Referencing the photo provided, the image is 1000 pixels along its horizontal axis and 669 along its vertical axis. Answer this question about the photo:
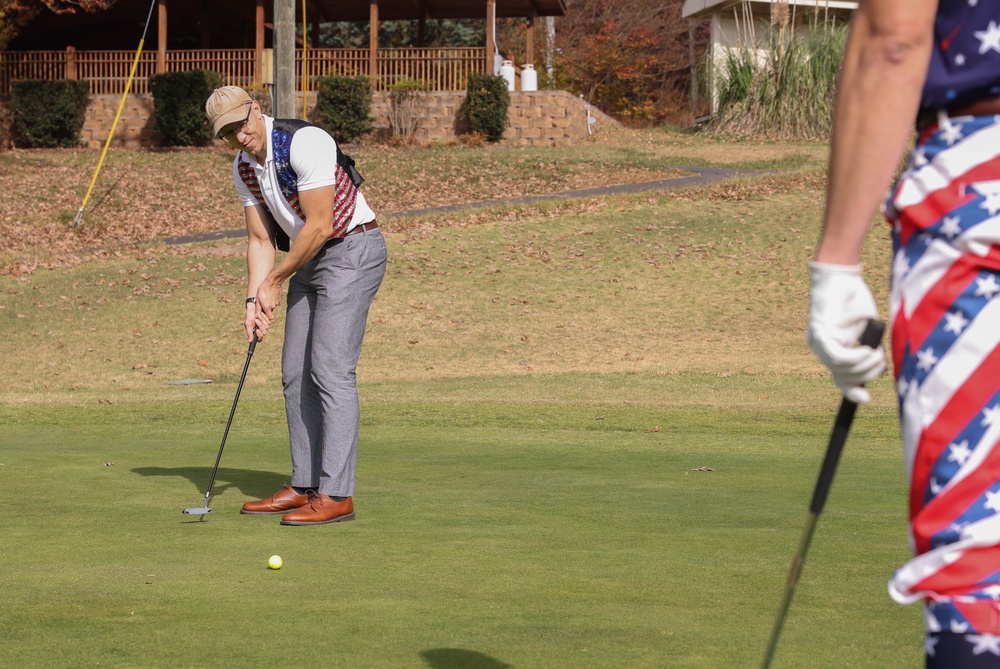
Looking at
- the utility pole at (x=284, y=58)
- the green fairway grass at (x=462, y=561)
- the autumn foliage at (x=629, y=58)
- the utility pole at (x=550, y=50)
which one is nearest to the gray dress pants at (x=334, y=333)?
the green fairway grass at (x=462, y=561)

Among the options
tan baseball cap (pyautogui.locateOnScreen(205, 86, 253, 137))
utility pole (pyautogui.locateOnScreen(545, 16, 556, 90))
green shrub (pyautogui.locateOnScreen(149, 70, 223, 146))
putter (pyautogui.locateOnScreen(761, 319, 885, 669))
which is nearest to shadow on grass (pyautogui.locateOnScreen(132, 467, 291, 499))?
tan baseball cap (pyautogui.locateOnScreen(205, 86, 253, 137))

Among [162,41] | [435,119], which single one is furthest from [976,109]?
[162,41]

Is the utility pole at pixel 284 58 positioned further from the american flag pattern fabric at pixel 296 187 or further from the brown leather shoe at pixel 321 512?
the brown leather shoe at pixel 321 512

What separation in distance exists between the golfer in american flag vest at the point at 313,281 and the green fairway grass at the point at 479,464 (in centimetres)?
27

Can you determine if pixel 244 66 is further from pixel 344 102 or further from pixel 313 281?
pixel 313 281

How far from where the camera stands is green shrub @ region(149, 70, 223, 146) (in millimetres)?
29719

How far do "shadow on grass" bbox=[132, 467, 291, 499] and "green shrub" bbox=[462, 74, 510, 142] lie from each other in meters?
24.3

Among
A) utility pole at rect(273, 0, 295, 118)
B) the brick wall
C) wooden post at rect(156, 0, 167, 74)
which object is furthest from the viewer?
wooden post at rect(156, 0, 167, 74)

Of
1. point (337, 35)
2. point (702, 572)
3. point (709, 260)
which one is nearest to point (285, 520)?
point (702, 572)

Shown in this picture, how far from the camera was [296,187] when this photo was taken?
5.47 m

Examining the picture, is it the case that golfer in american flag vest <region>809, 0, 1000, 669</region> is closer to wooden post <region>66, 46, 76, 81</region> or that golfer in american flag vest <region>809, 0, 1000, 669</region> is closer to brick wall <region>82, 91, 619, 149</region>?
brick wall <region>82, 91, 619, 149</region>

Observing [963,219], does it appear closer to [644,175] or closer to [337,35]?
[644,175]

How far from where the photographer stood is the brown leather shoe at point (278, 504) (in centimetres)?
544

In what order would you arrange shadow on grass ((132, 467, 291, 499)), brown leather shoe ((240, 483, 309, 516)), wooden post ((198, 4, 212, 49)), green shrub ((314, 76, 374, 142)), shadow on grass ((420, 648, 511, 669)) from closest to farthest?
shadow on grass ((420, 648, 511, 669)), brown leather shoe ((240, 483, 309, 516)), shadow on grass ((132, 467, 291, 499)), green shrub ((314, 76, 374, 142)), wooden post ((198, 4, 212, 49))
